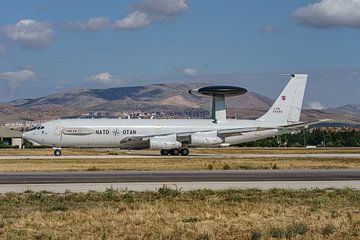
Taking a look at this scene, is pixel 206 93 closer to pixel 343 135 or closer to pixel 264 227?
pixel 343 135

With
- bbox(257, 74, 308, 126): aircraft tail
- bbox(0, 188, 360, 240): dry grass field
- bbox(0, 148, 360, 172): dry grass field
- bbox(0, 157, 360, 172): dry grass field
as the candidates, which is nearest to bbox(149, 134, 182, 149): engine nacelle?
bbox(257, 74, 308, 126): aircraft tail

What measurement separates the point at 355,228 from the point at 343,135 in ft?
398

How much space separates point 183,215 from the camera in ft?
56.5

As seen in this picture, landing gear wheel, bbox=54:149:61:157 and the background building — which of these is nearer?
landing gear wheel, bbox=54:149:61:157

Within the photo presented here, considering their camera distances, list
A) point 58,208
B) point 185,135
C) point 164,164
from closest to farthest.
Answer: point 58,208 → point 164,164 → point 185,135

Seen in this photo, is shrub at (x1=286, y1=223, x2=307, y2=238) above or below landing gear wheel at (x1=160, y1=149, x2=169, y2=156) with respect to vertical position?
below

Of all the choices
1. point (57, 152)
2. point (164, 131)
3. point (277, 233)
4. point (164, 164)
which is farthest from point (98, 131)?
point (277, 233)

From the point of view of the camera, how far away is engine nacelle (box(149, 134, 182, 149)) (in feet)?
221

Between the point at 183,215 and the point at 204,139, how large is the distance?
2046 inches

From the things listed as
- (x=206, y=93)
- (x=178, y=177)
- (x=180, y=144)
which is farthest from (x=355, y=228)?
(x=206, y=93)

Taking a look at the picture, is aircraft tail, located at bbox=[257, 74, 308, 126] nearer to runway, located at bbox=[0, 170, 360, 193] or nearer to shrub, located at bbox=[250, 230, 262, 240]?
runway, located at bbox=[0, 170, 360, 193]

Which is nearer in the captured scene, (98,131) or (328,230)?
(328,230)

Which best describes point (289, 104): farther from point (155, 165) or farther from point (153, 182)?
point (153, 182)

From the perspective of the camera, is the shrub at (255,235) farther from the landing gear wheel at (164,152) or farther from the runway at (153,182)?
the landing gear wheel at (164,152)
